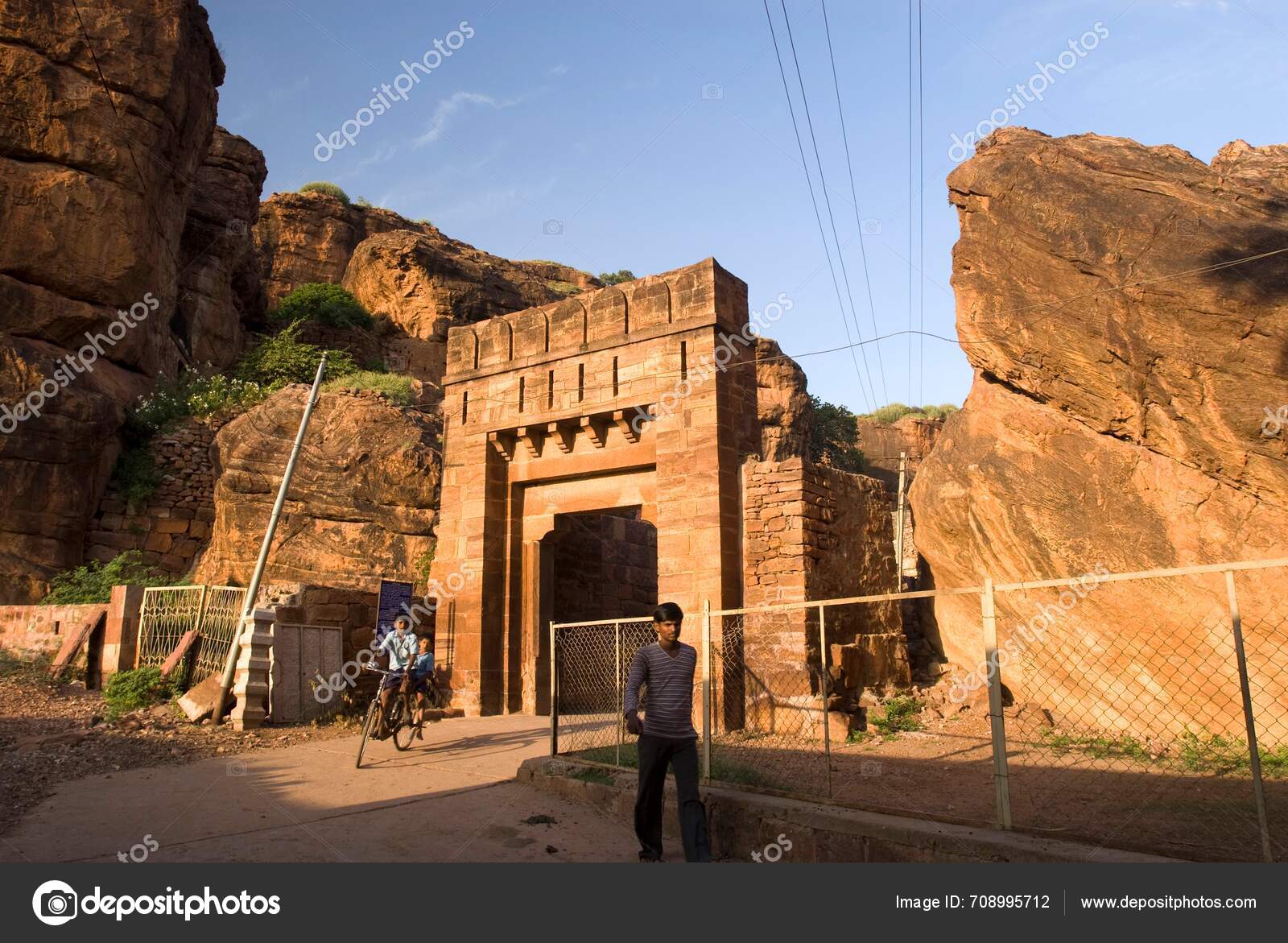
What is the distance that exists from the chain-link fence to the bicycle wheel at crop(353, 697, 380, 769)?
202 centimetres

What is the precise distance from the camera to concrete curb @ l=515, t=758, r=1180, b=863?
462 centimetres

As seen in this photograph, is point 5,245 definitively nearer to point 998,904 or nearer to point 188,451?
point 188,451

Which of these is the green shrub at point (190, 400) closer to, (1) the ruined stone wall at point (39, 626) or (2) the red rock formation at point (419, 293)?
(1) the ruined stone wall at point (39, 626)

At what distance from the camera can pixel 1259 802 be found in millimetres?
4133

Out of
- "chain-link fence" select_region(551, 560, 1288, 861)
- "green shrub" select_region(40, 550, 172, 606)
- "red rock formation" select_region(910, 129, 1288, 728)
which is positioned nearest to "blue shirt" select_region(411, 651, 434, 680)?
"chain-link fence" select_region(551, 560, 1288, 861)

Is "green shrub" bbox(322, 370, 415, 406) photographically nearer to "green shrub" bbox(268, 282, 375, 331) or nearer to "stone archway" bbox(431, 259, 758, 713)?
"stone archway" bbox(431, 259, 758, 713)

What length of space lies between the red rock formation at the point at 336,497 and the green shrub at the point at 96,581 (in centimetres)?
112

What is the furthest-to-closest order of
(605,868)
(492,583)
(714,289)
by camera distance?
(492,583) → (714,289) → (605,868)

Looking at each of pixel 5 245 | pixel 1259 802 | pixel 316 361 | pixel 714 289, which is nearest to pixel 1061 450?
pixel 714 289

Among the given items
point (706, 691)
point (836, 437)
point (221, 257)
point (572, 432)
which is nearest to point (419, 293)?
point (221, 257)

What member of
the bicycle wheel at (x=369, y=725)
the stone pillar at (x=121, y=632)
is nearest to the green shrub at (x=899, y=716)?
the bicycle wheel at (x=369, y=725)

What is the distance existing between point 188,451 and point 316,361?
7383 millimetres

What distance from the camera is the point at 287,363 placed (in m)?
28.2

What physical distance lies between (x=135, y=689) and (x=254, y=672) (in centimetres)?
169
